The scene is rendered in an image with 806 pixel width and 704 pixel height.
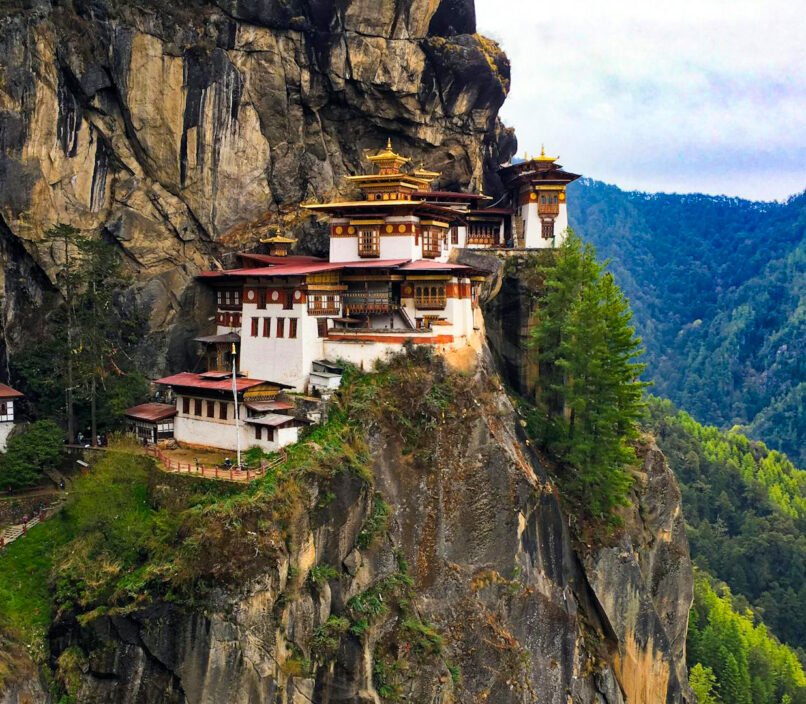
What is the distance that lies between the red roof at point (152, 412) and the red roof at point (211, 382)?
1576 mm

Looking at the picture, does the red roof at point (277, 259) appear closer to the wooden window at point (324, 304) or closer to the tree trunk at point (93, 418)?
the wooden window at point (324, 304)

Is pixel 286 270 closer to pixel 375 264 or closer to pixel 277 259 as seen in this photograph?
pixel 375 264

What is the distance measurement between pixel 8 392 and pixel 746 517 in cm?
9465

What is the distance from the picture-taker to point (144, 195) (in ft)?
168

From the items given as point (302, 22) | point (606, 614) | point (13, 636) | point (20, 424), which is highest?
point (302, 22)

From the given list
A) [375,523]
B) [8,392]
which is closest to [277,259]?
[8,392]

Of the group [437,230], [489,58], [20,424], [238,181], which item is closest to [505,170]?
[489,58]

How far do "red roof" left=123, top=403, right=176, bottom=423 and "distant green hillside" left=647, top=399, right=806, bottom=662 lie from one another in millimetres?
71825

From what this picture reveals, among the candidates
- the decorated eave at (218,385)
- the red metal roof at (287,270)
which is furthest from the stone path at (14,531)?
the red metal roof at (287,270)

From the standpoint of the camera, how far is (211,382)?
41969 mm

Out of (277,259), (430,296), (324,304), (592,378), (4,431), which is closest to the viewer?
(4,431)

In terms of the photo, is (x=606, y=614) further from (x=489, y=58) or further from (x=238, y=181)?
(x=489, y=58)

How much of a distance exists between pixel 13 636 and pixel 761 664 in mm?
61870

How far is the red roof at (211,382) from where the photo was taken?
1604 inches
